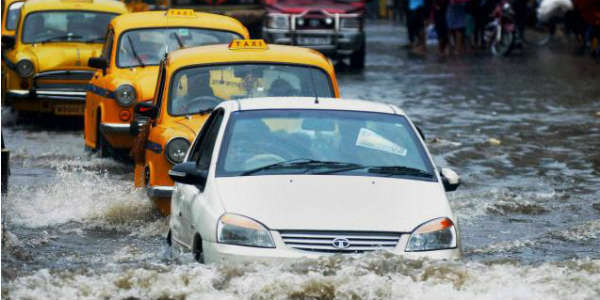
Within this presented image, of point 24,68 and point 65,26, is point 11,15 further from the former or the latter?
point 24,68

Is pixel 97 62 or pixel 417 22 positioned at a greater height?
pixel 97 62

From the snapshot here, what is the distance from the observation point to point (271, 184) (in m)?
8.10

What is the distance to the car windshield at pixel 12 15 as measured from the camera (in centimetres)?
2341

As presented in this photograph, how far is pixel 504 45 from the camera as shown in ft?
115

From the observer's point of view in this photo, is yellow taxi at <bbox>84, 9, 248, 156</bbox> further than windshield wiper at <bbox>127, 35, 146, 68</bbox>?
No

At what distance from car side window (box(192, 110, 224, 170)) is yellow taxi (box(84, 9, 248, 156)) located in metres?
5.86

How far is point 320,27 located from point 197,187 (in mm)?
22586

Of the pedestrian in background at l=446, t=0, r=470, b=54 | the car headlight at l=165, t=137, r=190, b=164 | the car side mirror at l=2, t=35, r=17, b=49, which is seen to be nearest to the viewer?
the car headlight at l=165, t=137, r=190, b=164

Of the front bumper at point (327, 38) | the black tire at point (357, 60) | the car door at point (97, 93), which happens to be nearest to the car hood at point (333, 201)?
the car door at point (97, 93)

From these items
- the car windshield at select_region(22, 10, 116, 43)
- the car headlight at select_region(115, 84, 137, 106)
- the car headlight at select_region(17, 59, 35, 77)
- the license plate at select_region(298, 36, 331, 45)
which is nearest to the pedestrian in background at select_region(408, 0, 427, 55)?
the license plate at select_region(298, 36, 331, 45)

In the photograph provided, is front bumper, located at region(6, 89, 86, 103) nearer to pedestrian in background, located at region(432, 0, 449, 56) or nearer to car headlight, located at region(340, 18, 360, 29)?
car headlight, located at region(340, 18, 360, 29)

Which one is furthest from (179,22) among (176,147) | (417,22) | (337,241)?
(417,22)

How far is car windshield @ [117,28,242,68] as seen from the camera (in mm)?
15773

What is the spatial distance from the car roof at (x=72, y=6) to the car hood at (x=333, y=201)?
41.0 feet
